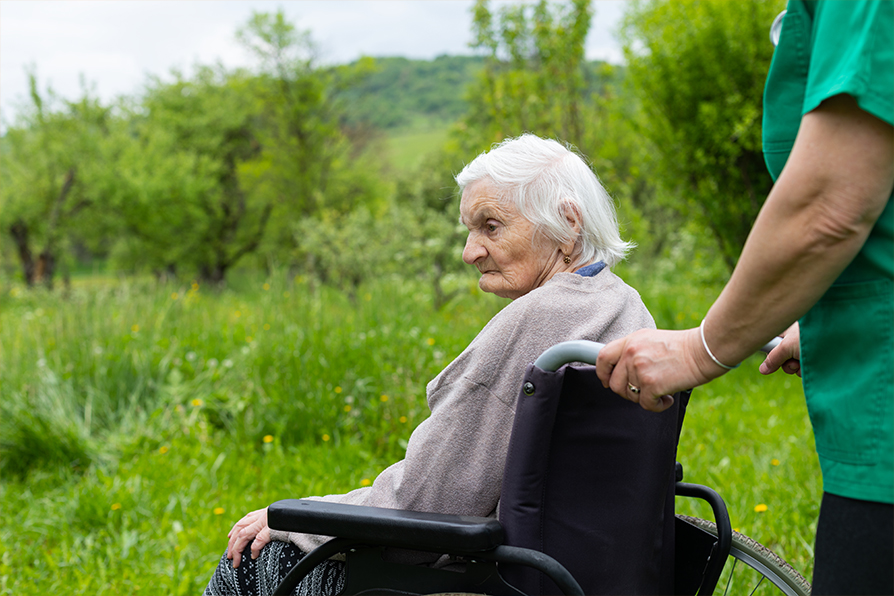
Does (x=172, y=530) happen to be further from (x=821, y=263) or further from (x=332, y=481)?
(x=821, y=263)

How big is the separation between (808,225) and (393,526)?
83cm

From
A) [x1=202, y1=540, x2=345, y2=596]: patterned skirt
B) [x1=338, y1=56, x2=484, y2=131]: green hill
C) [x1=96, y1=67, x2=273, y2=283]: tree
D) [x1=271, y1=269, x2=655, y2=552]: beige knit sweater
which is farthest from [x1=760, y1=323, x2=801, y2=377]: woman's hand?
[x1=338, y1=56, x2=484, y2=131]: green hill

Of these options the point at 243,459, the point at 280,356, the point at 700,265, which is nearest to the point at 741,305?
the point at 243,459

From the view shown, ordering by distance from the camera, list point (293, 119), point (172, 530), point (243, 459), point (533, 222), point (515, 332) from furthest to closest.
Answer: point (293, 119)
point (243, 459)
point (172, 530)
point (533, 222)
point (515, 332)

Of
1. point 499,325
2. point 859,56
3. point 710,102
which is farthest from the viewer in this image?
point 710,102

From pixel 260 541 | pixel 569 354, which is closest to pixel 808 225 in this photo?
pixel 569 354

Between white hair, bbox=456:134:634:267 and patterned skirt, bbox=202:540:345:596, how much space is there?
2.98ft

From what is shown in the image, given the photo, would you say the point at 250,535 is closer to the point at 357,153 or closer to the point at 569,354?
the point at 569,354

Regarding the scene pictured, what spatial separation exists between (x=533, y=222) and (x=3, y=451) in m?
3.74

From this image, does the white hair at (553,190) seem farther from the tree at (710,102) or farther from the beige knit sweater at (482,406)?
the tree at (710,102)

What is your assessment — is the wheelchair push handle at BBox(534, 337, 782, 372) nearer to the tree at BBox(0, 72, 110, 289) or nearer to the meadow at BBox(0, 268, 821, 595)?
the meadow at BBox(0, 268, 821, 595)

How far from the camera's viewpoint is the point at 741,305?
3.14ft

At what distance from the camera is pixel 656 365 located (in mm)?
1053

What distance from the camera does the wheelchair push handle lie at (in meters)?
1.16
